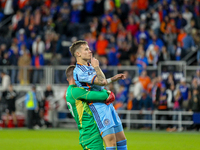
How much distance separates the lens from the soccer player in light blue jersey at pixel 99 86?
6938 mm

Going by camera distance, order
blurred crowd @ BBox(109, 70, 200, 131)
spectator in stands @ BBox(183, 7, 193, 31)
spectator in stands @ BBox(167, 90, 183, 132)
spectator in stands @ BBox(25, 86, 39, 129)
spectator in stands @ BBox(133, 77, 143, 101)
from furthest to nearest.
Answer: spectator in stands @ BBox(183, 7, 193, 31) < spectator in stands @ BBox(25, 86, 39, 129) < spectator in stands @ BBox(133, 77, 143, 101) < spectator in stands @ BBox(167, 90, 183, 132) < blurred crowd @ BBox(109, 70, 200, 131)

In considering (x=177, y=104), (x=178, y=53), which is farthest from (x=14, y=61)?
(x=177, y=104)

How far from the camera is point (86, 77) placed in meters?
7.00

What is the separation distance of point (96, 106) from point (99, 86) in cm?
33

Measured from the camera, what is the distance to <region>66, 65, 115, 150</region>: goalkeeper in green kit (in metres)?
7.06

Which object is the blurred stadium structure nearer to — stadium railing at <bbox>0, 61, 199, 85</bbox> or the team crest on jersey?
stadium railing at <bbox>0, 61, 199, 85</bbox>

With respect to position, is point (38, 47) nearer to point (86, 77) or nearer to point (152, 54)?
point (152, 54)

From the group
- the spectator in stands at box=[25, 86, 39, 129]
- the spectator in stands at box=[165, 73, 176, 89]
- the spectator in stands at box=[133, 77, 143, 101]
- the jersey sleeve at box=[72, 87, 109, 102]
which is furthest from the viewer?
the spectator in stands at box=[25, 86, 39, 129]

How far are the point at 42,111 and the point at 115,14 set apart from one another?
685 cm

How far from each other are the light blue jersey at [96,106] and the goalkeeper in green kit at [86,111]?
0.09m

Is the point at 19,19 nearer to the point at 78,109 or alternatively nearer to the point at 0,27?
the point at 0,27

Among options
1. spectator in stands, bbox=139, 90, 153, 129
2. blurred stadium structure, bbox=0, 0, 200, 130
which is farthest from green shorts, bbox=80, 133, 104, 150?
spectator in stands, bbox=139, 90, 153, 129

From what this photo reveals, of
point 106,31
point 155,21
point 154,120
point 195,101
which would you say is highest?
point 155,21

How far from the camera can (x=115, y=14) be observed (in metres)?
25.5
